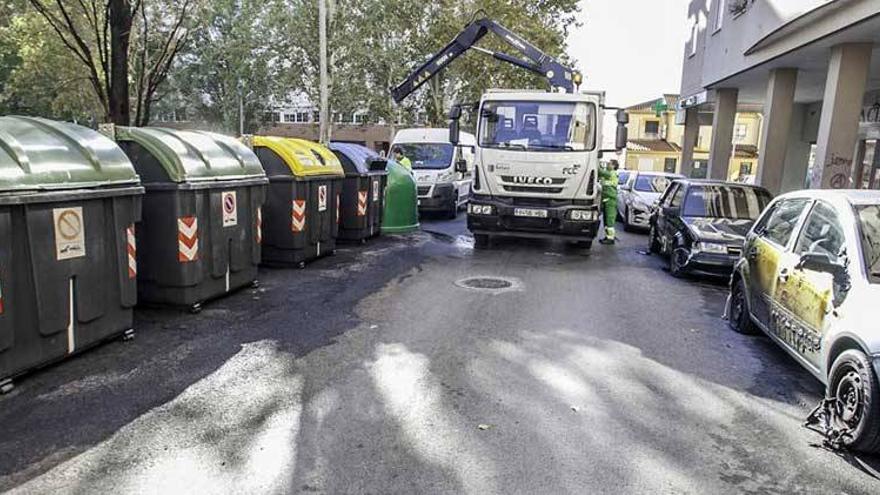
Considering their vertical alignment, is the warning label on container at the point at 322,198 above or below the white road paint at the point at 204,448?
above

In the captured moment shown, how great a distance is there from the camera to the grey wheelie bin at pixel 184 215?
623 centimetres

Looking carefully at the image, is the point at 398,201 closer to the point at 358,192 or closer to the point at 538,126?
the point at 358,192

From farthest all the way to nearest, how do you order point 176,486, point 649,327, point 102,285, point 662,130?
point 662,130, point 649,327, point 102,285, point 176,486

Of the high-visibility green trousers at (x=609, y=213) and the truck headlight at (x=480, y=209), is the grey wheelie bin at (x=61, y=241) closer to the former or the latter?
the truck headlight at (x=480, y=209)

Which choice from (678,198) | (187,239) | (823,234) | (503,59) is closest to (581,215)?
(678,198)

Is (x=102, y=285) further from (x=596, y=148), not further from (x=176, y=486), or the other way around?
(x=596, y=148)

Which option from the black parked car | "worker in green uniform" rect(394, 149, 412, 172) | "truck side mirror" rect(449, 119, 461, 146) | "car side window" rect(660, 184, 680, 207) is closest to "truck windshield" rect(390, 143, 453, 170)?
"worker in green uniform" rect(394, 149, 412, 172)

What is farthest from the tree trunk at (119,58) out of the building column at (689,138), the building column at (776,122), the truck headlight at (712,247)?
the building column at (689,138)

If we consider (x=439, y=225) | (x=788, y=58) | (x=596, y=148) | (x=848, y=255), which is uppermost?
(x=788, y=58)

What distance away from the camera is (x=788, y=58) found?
12.3m

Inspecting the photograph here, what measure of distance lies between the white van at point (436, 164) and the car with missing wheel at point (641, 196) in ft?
13.9

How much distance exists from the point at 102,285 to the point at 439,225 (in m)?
10.4

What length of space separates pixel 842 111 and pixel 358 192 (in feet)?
28.2

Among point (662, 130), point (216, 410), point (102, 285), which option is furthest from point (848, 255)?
point (662, 130)
